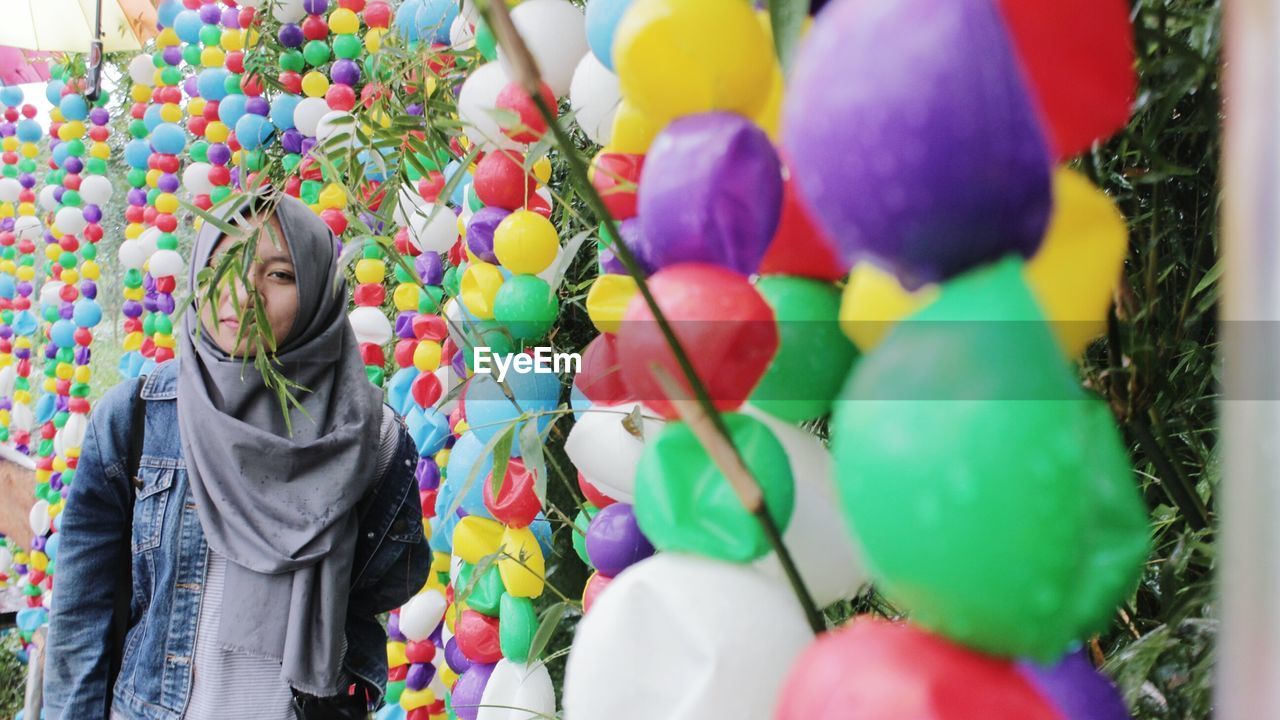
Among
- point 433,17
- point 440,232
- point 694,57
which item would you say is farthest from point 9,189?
point 694,57

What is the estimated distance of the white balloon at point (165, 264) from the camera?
263 cm

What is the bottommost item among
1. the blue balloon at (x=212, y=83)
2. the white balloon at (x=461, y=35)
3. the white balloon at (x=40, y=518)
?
the white balloon at (x=40, y=518)

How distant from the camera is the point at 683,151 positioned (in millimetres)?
385

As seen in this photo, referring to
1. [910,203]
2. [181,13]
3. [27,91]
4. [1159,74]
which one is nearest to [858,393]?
[910,203]

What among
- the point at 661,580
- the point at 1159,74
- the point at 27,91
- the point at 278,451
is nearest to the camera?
the point at 661,580

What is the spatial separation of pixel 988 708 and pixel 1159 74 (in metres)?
0.40

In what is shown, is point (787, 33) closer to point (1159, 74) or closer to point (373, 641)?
point (1159, 74)

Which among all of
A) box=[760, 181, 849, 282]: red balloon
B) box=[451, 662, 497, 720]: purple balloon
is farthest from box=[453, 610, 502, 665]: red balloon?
box=[760, 181, 849, 282]: red balloon

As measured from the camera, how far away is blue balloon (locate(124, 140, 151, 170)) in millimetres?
2910

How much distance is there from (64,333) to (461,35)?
8.45 ft

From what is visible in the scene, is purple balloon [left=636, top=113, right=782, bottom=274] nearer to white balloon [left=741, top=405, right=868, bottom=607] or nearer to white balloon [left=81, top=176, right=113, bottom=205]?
white balloon [left=741, top=405, right=868, bottom=607]

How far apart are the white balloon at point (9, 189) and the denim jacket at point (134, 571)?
8.33 feet

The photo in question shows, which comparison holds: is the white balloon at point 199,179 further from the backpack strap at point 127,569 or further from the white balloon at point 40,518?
the backpack strap at point 127,569

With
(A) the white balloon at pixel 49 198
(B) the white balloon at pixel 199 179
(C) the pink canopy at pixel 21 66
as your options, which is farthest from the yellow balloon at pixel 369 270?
(C) the pink canopy at pixel 21 66
